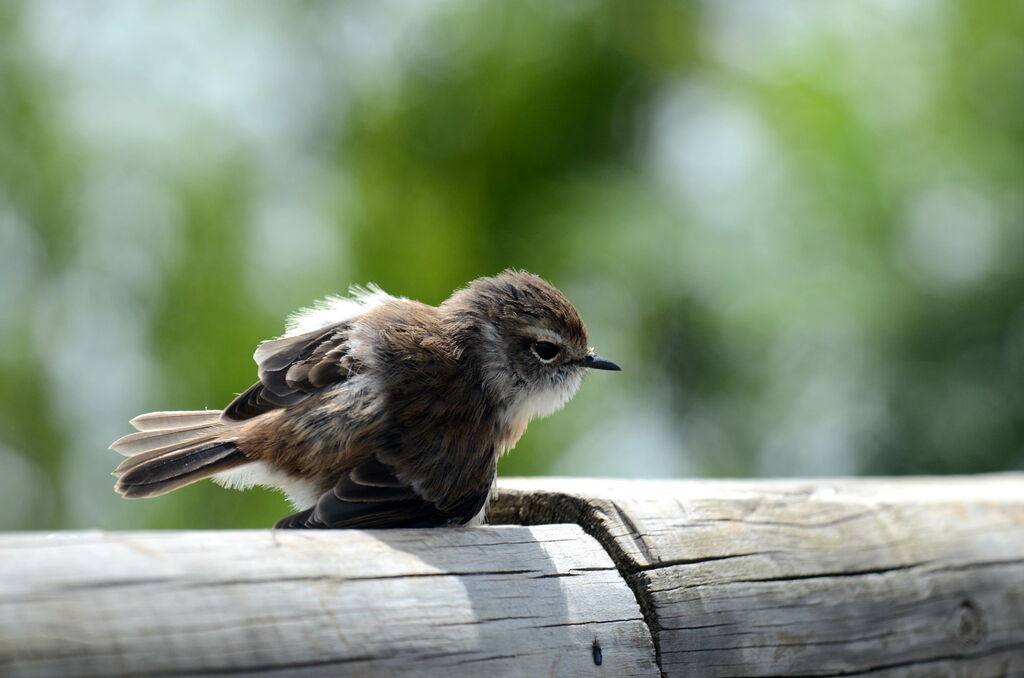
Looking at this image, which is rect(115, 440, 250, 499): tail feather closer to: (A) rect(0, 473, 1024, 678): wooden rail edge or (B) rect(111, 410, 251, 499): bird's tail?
(B) rect(111, 410, 251, 499): bird's tail

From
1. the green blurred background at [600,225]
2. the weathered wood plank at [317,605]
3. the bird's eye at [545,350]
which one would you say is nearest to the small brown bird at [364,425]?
the bird's eye at [545,350]

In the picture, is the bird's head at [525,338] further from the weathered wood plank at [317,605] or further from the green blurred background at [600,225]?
the green blurred background at [600,225]

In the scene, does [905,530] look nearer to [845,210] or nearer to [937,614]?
[937,614]

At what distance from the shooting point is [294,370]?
11.3ft

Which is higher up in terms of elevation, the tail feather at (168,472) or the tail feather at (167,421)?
the tail feather at (167,421)

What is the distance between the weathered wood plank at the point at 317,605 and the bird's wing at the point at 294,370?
2.81ft

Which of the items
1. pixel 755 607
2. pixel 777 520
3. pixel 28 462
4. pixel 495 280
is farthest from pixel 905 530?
pixel 28 462

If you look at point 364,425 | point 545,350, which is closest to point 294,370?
point 364,425

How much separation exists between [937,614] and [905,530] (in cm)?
31

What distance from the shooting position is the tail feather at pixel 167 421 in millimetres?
3480

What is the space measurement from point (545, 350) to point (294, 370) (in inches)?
40.4

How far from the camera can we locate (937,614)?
3607mm

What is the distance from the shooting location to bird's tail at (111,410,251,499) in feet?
10.4

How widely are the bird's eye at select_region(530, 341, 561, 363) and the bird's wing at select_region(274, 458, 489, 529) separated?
2.48ft
